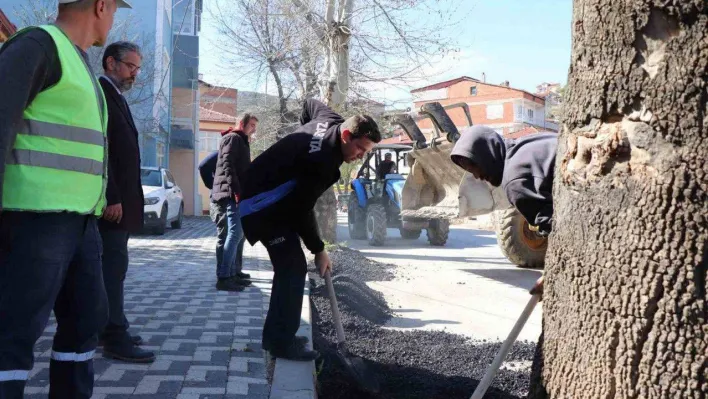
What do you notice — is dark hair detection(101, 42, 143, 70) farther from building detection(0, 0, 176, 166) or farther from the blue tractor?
building detection(0, 0, 176, 166)

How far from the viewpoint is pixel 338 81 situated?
1168 cm

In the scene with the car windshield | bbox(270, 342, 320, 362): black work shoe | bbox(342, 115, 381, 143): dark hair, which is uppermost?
the car windshield

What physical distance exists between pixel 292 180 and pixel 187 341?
1.40 m

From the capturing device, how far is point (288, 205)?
3.88 meters

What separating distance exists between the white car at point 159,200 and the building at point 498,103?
130 ft

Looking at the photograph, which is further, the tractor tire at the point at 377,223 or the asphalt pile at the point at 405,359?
the tractor tire at the point at 377,223

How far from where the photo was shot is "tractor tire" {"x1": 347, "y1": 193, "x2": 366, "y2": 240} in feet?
49.6

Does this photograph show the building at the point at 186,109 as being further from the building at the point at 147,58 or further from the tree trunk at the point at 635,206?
the tree trunk at the point at 635,206

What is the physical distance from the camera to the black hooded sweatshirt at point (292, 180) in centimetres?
371

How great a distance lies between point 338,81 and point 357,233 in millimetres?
4707

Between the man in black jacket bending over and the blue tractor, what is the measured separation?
31.4ft

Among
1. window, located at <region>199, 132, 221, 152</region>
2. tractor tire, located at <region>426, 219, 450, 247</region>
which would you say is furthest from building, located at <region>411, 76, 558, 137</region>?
tractor tire, located at <region>426, 219, 450, 247</region>

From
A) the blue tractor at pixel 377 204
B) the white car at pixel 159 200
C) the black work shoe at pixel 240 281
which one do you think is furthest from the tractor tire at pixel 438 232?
the black work shoe at pixel 240 281

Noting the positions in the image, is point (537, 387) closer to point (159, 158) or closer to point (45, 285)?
point (45, 285)
